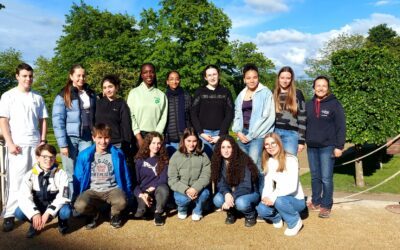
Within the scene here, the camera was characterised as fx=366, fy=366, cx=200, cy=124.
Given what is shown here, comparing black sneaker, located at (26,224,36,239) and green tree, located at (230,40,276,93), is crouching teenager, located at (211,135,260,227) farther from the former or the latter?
green tree, located at (230,40,276,93)

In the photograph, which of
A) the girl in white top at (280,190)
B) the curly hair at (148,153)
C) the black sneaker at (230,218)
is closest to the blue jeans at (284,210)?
the girl in white top at (280,190)

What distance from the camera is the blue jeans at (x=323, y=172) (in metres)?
5.44

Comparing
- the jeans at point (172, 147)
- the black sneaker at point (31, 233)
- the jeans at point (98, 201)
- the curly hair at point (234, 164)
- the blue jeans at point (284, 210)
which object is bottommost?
the black sneaker at point (31, 233)

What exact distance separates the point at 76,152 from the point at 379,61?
11.9 m

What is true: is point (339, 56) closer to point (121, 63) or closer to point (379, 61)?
point (379, 61)

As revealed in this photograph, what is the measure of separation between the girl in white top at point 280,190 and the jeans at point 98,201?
6.32 ft

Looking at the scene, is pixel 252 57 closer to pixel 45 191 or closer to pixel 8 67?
pixel 8 67

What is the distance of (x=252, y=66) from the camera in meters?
5.58

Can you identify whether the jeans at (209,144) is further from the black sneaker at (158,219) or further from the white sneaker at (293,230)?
the white sneaker at (293,230)

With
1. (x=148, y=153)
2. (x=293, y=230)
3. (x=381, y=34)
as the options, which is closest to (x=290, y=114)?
(x=293, y=230)

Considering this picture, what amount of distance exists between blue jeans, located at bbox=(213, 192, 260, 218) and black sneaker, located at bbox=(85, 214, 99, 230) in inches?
69.4

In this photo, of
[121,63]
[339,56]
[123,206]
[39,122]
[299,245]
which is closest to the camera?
[299,245]

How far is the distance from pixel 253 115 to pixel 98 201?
2560 mm

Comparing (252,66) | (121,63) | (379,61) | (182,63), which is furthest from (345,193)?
(121,63)
